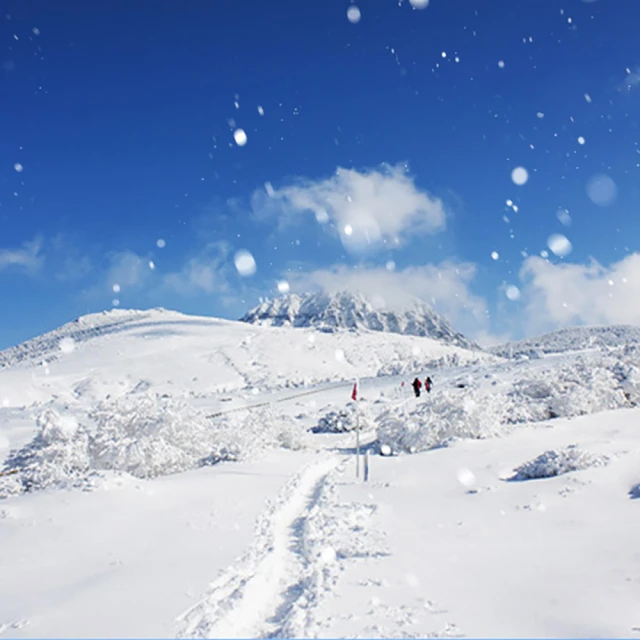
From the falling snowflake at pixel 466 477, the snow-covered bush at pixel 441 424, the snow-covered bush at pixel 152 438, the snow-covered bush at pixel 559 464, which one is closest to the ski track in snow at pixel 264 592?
the falling snowflake at pixel 466 477

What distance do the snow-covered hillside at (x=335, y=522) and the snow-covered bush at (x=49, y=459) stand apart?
0.08m

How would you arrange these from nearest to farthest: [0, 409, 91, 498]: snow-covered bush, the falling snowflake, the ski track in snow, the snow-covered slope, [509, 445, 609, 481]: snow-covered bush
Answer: the ski track in snow < [509, 445, 609, 481]: snow-covered bush < the falling snowflake < [0, 409, 91, 498]: snow-covered bush < the snow-covered slope

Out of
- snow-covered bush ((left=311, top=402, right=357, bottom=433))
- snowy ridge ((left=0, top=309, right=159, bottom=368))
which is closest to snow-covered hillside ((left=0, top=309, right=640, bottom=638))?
snow-covered bush ((left=311, top=402, right=357, bottom=433))

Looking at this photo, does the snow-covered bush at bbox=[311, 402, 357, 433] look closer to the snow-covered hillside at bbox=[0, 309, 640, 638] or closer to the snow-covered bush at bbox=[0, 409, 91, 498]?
the snow-covered hillside at bbox=[0, 309, 640, 638]

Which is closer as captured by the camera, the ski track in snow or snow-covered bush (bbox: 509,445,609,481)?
the ski track in snow

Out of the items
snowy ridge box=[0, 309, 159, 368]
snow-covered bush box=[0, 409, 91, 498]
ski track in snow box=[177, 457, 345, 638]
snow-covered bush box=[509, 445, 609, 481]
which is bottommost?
ski track in snow box=[177, 457, 345, 638]

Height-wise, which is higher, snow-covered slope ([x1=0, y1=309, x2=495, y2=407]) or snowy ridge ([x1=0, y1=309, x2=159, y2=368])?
snowy ridge ([x1=0, y1=309, x2=159, y2=368])

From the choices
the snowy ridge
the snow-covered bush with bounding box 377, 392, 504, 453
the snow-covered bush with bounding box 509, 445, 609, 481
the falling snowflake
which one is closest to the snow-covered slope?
the snowy ridge

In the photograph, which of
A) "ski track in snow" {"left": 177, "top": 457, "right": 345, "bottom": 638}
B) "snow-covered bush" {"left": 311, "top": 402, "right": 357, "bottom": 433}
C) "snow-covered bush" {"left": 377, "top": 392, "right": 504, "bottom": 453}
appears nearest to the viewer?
"ski track in snow" {"left": 177, "top": 457, "right": 345, "bottom": 638}

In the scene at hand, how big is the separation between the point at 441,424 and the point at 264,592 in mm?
15626

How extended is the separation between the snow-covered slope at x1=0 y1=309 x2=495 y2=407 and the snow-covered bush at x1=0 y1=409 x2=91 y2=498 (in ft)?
126

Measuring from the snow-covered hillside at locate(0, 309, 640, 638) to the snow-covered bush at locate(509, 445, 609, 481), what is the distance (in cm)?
5

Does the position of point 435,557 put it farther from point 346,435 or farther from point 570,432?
point 346,435

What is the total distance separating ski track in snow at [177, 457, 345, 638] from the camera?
6016 millimetres
